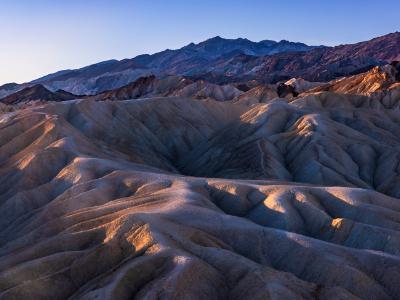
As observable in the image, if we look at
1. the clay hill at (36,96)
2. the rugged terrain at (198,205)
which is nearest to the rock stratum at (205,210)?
the rugged terrain at (198,205)

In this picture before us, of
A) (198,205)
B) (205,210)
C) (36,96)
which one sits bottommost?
(36,96)

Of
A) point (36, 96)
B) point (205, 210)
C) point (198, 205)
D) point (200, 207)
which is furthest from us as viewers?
point (36, 96)

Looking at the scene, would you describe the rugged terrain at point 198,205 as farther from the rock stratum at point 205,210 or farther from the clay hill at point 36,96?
the clay hill at point 36,96

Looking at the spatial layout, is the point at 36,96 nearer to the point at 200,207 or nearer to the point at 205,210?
the point at 200,207

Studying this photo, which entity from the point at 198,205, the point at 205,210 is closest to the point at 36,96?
the point at 198,205

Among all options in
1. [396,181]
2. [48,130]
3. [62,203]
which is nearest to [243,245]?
[62,203]

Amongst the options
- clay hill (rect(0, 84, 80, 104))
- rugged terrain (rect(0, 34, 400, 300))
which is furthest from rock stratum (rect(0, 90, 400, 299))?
clay hill (rect(0, 84, 80, 104))

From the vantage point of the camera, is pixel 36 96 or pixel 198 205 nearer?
pixel 198 205

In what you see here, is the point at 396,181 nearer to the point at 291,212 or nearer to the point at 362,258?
the point at 291,212
